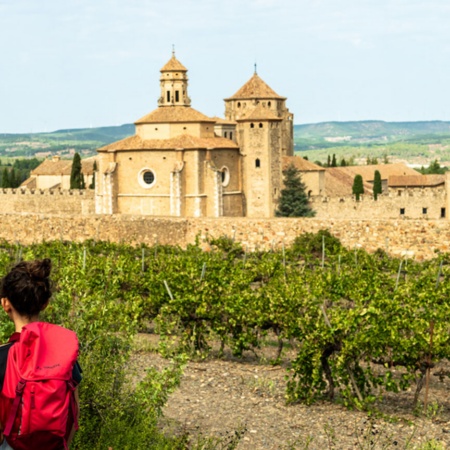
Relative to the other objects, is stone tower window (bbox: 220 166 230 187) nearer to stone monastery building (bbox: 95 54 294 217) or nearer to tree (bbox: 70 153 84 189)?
stone monastery building (bbox: 95 54 294 217)

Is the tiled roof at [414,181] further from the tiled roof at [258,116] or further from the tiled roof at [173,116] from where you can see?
the tiled roof at [173,116]

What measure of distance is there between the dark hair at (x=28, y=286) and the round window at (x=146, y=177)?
40.8 metres

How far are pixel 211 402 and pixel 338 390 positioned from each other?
183 cm

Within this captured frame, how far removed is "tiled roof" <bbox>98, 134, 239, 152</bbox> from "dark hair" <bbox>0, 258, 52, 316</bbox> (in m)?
40.0

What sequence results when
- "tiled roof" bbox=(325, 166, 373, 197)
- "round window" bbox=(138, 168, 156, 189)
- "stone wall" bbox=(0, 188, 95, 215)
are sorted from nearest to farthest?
"round window" bbox=(138, 168, 156, 189)
"stone wall" bbox=(0, 188, 95, 215)
"tiled roof" bbox=(325, 166, 373, 197)

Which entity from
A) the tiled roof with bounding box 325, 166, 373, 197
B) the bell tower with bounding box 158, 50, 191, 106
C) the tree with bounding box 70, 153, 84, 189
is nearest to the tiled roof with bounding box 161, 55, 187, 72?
the bell tower with bounding box 158, 50, 191, 106

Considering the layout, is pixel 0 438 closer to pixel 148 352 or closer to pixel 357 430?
pixel 357 430

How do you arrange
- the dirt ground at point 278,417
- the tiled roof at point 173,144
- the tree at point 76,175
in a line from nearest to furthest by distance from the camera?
the dirt ground at point 278,417 < the tiled roof at point 173,144 < the tree at point 76,175

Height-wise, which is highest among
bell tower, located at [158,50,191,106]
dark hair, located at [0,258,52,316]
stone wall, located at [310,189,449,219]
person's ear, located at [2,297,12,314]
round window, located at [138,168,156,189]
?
bell tower, located at [158,50,191,106]

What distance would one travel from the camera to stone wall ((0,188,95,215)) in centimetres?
5625

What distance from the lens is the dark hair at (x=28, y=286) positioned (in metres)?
4.80

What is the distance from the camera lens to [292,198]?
47.4m

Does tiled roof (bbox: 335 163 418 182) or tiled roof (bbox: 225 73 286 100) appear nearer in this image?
tiled roof (bbox: 225 73 286 100)

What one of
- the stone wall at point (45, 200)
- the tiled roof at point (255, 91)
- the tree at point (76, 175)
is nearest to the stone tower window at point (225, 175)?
the stone wall at point (45, 200)
